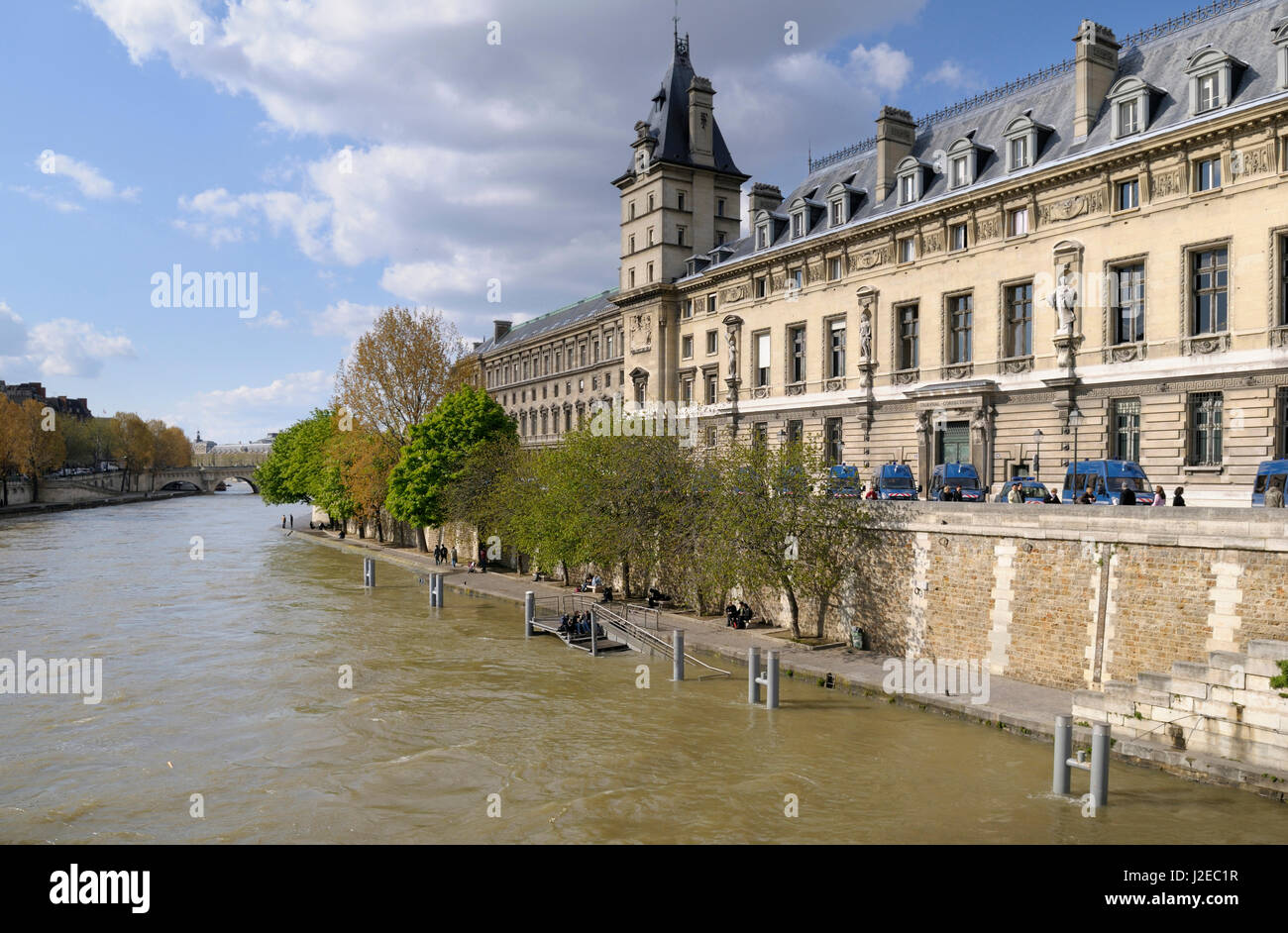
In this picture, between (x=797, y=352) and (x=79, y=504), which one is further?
(x=79, y=504)

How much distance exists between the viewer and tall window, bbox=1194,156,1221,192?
2680 centimetres

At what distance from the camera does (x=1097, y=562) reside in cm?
2038

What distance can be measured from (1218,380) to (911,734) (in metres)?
16.4

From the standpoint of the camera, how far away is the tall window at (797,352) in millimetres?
44094

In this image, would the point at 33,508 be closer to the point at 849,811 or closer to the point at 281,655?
the point at 281,655

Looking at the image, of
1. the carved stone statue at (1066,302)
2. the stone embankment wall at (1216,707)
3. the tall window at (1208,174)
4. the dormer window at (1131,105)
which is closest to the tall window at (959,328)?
the carved stone statue at (1066,302)

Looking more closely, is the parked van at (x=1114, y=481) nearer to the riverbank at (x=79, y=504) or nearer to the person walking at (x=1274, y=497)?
the person walking at (x=1274, y=497)

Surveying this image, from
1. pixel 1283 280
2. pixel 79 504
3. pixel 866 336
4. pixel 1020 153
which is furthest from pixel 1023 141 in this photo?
pixel 79 504

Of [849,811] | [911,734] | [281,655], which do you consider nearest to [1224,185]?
[911,734]

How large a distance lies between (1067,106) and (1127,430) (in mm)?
13058

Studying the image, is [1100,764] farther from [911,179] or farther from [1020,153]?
[911,179]

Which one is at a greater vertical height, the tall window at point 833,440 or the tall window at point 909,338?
the tall window at point 909,338

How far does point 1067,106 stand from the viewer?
33062mm

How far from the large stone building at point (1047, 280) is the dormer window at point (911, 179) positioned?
120 mm
